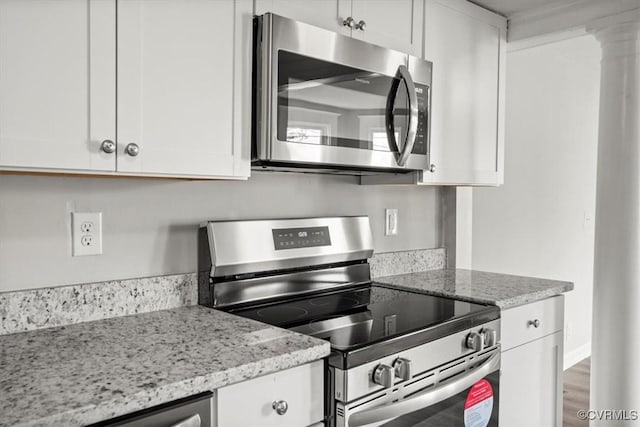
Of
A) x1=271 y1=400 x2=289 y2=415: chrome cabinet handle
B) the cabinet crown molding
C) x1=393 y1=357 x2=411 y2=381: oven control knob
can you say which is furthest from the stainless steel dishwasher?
the cabinet crown molding

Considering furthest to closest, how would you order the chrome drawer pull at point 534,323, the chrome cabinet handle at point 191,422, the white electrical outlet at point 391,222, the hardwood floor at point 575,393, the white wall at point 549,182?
the white wall at point 549,182
the hardwood floor at point 575,393
the white electrical outlet at point 391,222
the chrome drawer pull at point 534,323
the chrome cabinet handle at point 191,422

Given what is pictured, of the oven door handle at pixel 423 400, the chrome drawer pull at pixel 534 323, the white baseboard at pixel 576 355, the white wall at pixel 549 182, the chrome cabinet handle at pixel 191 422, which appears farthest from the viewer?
the white baseboard at pixel 576 355

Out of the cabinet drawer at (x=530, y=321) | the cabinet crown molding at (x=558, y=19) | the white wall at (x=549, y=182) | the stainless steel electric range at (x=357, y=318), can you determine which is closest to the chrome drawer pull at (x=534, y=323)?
the cabinet drawer at (x=530, y=321)

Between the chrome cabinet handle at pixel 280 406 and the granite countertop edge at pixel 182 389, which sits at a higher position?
the granite countertop edge at pixel 182 389

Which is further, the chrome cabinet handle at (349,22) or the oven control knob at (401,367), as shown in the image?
the chrome cabinet handle at (349,22)

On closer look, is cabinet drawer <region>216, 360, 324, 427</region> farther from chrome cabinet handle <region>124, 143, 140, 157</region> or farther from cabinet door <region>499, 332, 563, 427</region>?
cabinet door <region>499, 332, 563, 427</region>

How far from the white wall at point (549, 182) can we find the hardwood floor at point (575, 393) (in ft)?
0.33

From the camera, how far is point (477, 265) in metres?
2.90

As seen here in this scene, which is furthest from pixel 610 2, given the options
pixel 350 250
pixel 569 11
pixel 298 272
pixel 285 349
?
pixel 285 349

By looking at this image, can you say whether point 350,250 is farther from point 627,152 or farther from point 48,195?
point 627,152

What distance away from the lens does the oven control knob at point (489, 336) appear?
64.5 inches

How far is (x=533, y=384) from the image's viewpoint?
1.95m

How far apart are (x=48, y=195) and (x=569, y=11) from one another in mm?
2072

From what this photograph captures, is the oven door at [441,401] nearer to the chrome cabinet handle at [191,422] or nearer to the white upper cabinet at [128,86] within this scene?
the chrome cabinet handle at [191,422]
